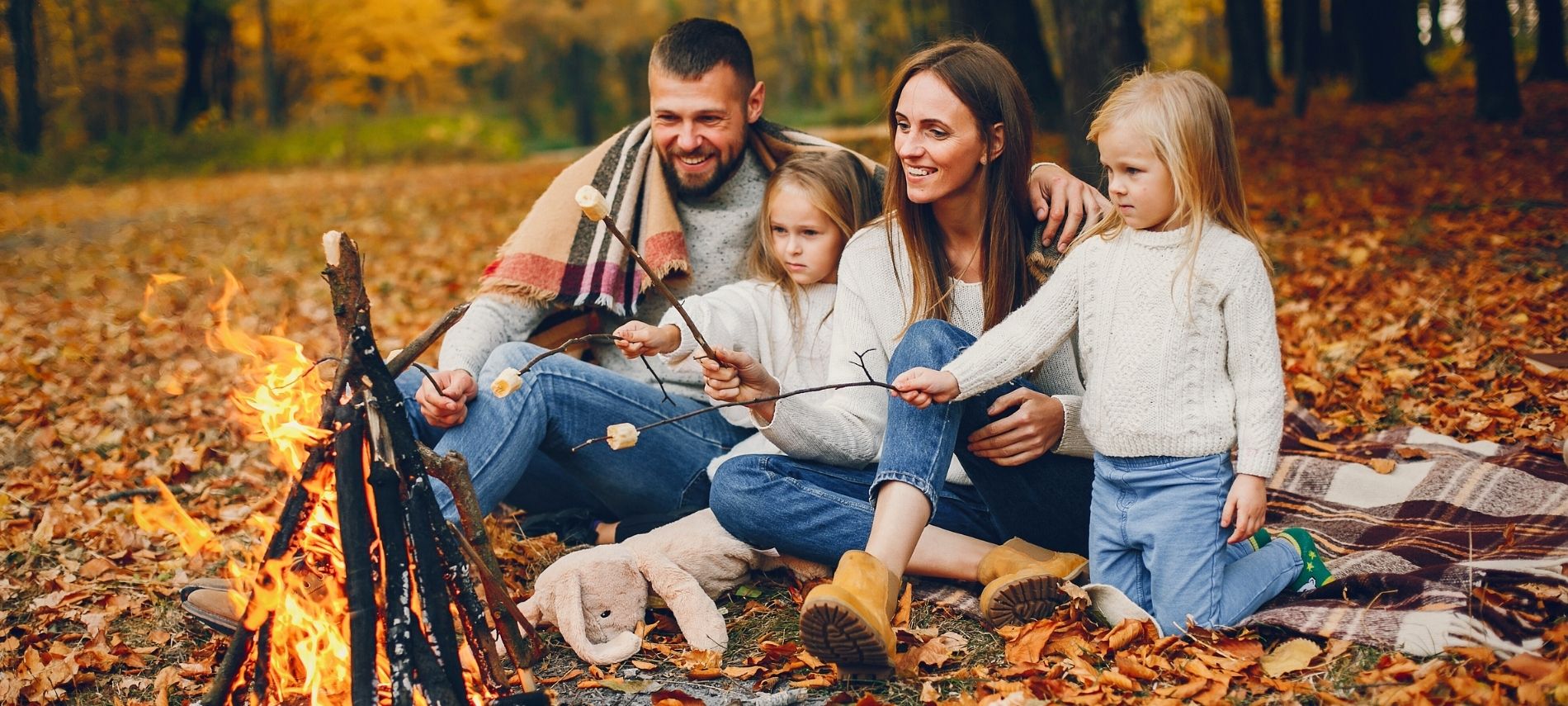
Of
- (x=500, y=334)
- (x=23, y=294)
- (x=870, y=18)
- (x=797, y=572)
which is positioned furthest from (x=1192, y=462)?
(x=870, y=18)

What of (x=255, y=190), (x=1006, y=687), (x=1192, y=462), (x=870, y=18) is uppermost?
(x=870, y=18)

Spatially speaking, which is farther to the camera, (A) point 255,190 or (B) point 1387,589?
(A) point 255,190

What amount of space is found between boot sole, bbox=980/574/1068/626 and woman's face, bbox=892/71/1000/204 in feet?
Result: 3.49

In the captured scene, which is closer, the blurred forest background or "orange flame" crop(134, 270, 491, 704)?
"orange flame" crop(134, 270, 491, 704)

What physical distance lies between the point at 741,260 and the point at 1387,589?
222cm

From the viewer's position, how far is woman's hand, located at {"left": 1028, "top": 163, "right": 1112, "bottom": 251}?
125 inches

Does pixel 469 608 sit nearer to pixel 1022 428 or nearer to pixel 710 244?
pixel 1022 428

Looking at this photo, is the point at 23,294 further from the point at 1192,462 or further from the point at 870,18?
the point at 870,18

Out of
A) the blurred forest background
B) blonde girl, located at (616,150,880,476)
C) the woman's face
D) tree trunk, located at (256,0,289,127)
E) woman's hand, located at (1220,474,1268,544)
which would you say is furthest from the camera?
tree trunk, located at (256,0,289,127)

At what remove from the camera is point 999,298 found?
3.20m

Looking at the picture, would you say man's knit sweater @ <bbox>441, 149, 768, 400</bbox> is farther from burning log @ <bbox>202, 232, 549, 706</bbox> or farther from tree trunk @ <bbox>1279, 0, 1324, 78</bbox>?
tree trunk @ <bbox>1279, 0, 1324, 78</bbox>

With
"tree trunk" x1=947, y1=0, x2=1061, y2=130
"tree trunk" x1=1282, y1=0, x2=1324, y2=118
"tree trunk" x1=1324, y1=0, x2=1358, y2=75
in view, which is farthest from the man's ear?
"tree trunk" x1=1324, y1=0, x2=1358, y2=75

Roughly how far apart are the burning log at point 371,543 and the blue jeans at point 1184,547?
63.9 inches

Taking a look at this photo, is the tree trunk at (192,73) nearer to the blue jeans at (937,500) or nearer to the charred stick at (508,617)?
the blue jeans at (937,500)
